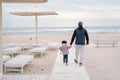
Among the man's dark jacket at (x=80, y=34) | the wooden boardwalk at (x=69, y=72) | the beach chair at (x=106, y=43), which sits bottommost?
the beach chair at (x=106, y=43)

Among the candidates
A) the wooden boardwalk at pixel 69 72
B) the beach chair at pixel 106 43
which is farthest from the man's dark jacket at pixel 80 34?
the beach chair at pixel 106 43

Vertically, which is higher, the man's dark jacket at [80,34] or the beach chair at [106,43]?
the man's dark jacket at [80,34]

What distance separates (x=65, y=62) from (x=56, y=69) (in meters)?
1.02

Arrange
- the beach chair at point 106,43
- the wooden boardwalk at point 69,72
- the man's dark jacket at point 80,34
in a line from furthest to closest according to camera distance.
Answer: the beach chair at point 106,43 < the man's dark jacket at point 80,34 < the wooden boardwalk at point 69,72

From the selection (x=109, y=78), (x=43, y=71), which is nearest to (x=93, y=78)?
(x=109, y=78)

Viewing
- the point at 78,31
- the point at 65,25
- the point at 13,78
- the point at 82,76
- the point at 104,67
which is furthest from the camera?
the point at 65,25

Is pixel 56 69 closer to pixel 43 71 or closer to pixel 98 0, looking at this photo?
pixel 43 71

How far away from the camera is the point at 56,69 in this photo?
7.33 meters

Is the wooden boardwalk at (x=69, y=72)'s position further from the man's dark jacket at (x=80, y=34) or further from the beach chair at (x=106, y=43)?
the beach chair at (x=106, y=43)

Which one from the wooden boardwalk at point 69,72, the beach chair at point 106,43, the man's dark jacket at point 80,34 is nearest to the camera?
the wooden boardwalk at point 69,72

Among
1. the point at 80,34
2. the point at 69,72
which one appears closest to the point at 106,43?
the point at 80,34

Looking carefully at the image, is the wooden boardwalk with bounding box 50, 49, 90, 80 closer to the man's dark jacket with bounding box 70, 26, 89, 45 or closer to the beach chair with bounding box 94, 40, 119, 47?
the man's dark jacket with bounding box 70, 26, 89, 45

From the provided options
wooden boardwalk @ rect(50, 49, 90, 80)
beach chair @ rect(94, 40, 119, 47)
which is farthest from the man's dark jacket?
beach chair @ rect(94, 40, 119, 47)

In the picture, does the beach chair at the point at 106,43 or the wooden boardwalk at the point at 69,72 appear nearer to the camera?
the wooden boardwalk at the point at 69,72
